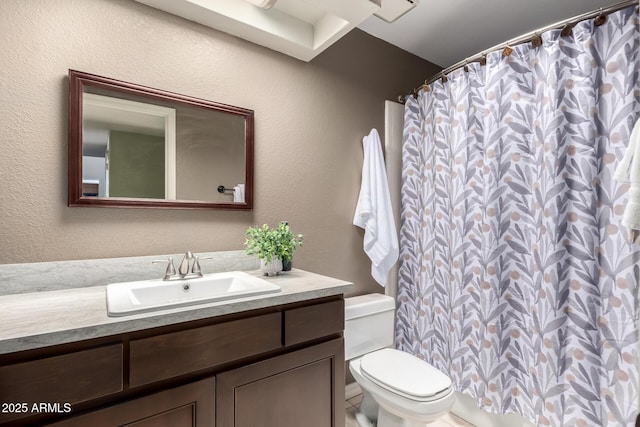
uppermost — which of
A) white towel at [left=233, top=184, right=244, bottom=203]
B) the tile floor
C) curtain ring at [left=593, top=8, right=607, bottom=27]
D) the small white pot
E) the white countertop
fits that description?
curtain ring at [left=593, top=8, right=607, bottom=27]

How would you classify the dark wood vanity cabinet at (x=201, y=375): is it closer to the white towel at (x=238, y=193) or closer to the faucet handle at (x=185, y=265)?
the faucet handle at (x=185, y=265)

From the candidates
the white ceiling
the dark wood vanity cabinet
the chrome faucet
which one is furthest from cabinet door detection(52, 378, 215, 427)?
the white ceiling

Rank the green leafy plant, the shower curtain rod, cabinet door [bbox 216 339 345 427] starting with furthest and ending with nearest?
the green leafy plant → the shower curtain rod → cabinet door [bbox 216 339 345 427]

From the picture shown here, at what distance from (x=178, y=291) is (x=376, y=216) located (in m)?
1.29

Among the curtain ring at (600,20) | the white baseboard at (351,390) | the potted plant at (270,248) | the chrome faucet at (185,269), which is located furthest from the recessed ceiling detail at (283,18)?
the white baseboard at (351,390)

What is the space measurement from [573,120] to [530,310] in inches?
37.0

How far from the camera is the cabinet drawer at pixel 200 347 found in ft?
2.91

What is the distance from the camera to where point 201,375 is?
100 centimetres

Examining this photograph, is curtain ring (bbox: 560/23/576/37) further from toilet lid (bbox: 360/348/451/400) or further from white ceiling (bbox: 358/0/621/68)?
toilet lid (bbox: 360/348/451/400)

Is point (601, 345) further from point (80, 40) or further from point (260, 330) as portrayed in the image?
point (80, 40)

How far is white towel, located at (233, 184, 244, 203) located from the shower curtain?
1.24m

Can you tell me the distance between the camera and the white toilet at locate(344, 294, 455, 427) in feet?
4.48

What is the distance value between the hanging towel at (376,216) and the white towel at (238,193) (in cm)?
81

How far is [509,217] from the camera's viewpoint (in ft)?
5.32
